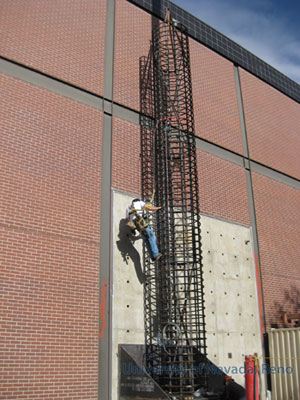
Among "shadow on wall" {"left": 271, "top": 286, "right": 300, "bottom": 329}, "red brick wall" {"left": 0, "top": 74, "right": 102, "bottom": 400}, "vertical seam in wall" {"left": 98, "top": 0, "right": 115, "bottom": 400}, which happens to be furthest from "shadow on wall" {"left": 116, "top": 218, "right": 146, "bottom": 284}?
"shadow on wall" {"left": 271, "top": 286, "right": 300, "bottom": 329}

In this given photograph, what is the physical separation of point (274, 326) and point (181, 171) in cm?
659

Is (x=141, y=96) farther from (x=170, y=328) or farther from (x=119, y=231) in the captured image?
(x=170, y=328)

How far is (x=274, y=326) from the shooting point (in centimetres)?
1619

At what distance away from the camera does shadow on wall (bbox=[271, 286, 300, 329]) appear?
16375 millimetres

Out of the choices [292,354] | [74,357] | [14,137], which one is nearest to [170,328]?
[74,357]

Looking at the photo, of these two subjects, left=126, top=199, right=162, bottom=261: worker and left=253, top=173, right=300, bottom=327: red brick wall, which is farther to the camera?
left=253, top=173, right=300, bottom=327: red brick wall

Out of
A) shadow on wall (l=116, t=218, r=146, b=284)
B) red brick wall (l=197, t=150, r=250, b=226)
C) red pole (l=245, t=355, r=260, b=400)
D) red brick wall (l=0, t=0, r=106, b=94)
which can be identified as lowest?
red pole (l=245, t=355, r=260, b=400)

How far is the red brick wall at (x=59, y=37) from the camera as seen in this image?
12984 millimetres

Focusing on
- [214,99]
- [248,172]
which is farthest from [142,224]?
[214,99]

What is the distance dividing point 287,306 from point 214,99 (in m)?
8.42

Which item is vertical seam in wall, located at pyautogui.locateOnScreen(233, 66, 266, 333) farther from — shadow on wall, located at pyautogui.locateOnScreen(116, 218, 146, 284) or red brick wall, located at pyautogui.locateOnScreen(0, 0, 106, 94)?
red brick wall, located at pyautogui.locateOnScreen(0, 0, 106, 94)

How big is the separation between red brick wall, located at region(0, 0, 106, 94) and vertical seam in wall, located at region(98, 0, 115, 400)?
0.32m

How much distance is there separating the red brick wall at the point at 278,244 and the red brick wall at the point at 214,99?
219 centimetres

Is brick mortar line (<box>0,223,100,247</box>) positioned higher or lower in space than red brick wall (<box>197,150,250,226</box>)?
lower
